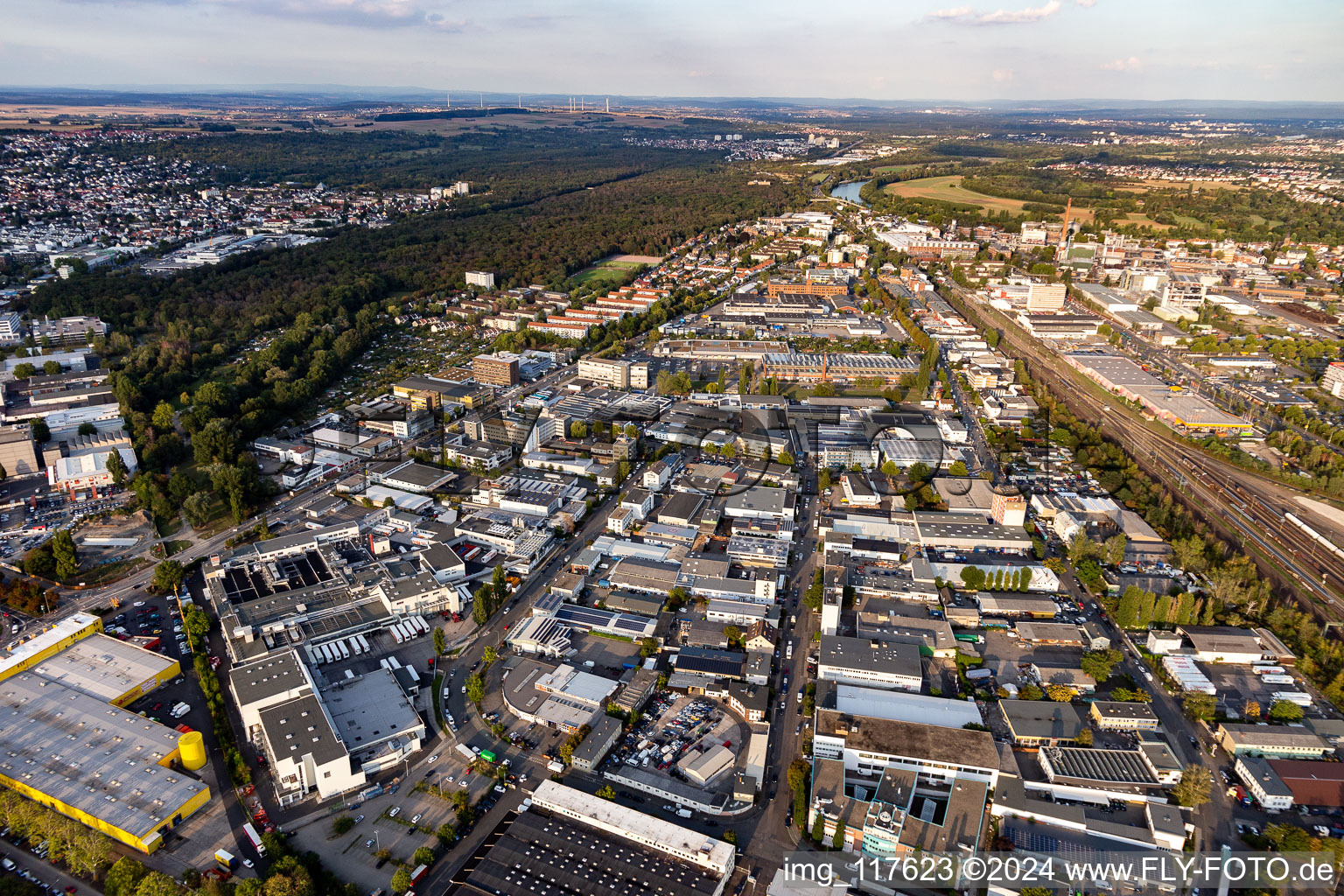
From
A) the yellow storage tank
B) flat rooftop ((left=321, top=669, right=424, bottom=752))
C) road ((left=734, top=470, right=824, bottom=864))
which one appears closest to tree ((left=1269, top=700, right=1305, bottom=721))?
road ((left=734, top=470, right=824, bottom=864))

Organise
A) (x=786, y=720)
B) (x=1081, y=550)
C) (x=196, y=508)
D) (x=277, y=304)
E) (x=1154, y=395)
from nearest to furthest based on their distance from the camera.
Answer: (x=786, y=720) → (x=1081, y=550) → (x=196, y=508) → (x=1154, y=395) → (x=277, y=304)

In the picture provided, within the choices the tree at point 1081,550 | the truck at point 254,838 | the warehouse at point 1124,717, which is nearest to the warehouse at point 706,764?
the truck at point 254,838

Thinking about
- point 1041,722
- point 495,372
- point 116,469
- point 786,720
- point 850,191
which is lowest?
point 786,720

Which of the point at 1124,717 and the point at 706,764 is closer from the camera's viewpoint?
the point at 706,764

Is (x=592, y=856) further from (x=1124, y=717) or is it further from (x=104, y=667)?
(x=104, y=667)

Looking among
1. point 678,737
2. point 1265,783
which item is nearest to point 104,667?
point 678,737

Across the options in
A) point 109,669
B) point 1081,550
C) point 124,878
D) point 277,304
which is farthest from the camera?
point 277,304

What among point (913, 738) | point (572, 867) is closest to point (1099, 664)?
point (913, 738)

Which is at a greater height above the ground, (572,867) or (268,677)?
(268,677)
